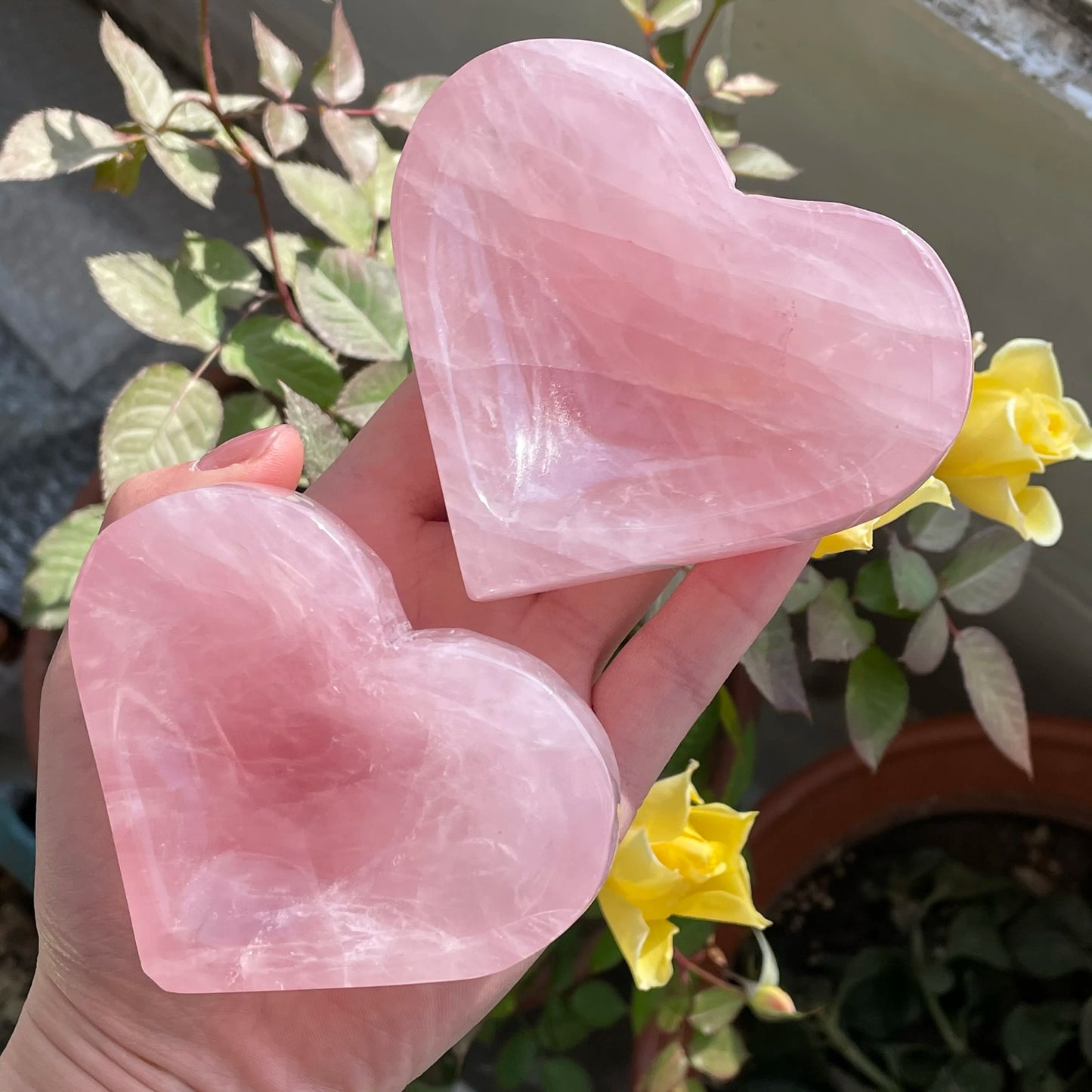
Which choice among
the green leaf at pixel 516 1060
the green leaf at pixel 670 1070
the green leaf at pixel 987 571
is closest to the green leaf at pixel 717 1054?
the green leaf at pixel 670 1070

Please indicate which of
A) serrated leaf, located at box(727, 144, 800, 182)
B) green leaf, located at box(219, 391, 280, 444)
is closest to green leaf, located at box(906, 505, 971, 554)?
serrated leaf, located at box(727, 144, 800, 182)

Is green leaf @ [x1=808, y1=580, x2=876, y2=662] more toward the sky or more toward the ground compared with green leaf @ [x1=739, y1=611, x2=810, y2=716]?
more toward the sky

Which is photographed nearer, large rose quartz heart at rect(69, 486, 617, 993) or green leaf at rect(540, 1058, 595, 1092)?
large rose quartz heart at rect(69, 486, 617, 993)

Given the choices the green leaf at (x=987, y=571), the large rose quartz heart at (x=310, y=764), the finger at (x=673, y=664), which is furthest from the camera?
the green leaf at (x=987, y=571)

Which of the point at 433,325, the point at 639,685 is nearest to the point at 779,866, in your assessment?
the point at 639,685

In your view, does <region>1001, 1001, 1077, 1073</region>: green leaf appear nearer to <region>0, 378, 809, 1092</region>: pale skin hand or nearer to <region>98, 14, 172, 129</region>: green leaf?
<region>0, 378, 809, 1092</region>: pale skin hand

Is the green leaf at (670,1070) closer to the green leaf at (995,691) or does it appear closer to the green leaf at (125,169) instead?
the green leaf at (995,691)

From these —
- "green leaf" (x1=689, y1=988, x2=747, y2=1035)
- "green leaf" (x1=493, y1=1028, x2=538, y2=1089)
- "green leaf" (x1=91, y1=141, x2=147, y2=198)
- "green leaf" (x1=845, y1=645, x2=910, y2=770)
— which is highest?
"green leaf" (x1=91, y1=141, x2=147, y2=198)
